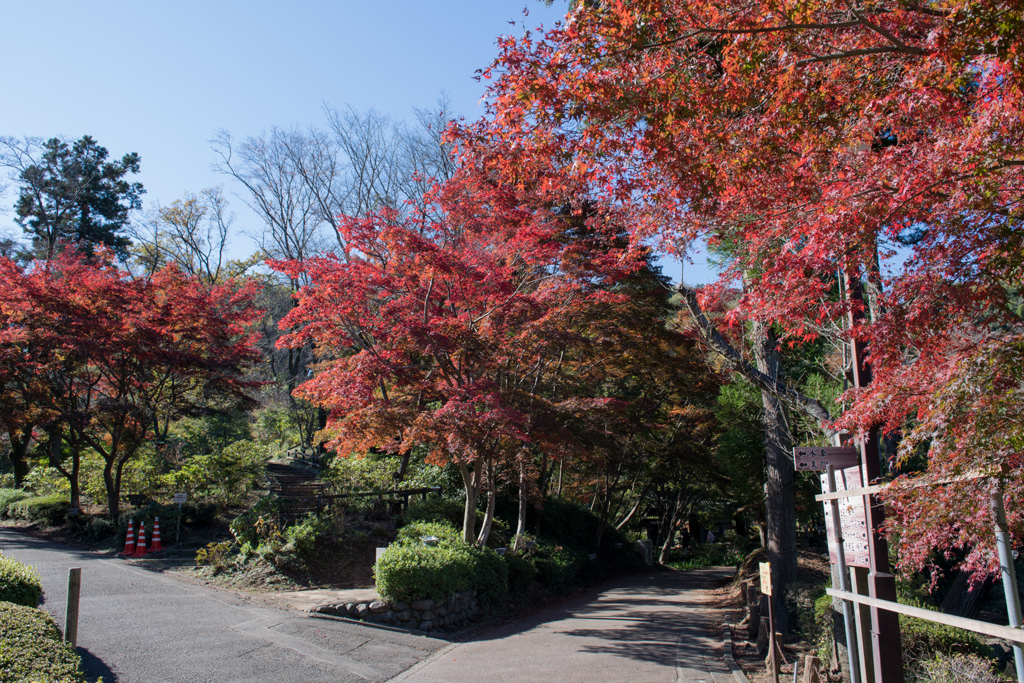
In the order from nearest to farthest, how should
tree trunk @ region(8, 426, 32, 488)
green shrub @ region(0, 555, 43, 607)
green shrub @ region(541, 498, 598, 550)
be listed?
1. green shrub @ region(0, 555, 43, 607)
2. green shrub @ region(541, 498, 598, 550)
3. tree trunk @ region(8, 426, 32, 488)

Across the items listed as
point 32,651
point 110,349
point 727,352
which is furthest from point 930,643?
point 110,349

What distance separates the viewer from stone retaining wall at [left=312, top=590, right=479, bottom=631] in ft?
31.9

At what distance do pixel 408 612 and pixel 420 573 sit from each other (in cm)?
60

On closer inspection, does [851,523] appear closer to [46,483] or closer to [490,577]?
[490,577]

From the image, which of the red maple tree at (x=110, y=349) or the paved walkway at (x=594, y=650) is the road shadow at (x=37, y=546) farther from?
the paved walkway at (x=594, y=650)

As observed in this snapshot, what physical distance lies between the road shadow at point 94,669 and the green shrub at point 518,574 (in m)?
7.70

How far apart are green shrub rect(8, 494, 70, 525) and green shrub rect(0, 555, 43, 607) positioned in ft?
38.9

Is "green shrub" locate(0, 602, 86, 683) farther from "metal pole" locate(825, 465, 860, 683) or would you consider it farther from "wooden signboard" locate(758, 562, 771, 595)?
"wooden signboard" locate(758, 562, 771, 595)

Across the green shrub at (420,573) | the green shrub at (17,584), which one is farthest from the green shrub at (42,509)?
the green shrub at (420,573)

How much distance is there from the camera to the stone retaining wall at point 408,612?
31.9 ft

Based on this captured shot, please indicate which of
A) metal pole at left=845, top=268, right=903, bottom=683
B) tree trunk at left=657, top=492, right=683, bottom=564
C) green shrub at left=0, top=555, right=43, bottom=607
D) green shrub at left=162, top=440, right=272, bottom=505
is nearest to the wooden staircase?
green shrub at left=162, top=440, right=272, bottom=505

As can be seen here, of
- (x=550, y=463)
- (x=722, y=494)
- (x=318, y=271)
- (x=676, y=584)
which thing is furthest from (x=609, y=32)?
(x=722, y=494)

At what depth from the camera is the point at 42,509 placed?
56.9 ft

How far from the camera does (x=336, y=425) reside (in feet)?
37.2
